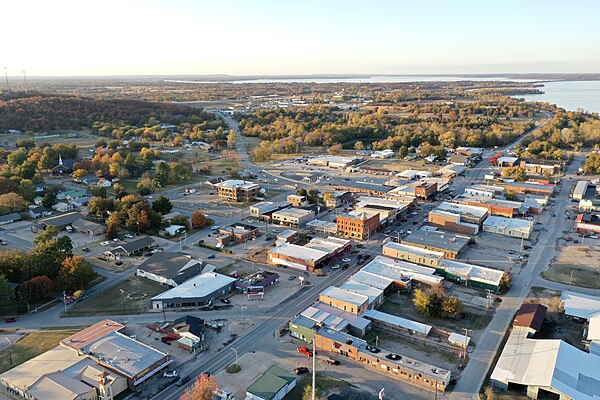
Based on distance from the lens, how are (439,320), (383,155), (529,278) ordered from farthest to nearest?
(383,155) < (529,278) < (439,320)

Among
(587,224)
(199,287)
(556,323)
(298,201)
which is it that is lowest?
→ (556,323)

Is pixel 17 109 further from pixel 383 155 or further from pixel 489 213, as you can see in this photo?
pixel 489 213

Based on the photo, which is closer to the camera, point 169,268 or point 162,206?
point 169,268

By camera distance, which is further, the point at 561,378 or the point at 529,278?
the point at 529,278

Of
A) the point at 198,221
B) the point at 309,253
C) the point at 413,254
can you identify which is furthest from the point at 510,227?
the point at 198,221

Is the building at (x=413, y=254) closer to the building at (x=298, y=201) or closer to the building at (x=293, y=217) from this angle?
the building at (x=293, y=217)

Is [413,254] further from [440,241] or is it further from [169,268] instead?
[169,268]

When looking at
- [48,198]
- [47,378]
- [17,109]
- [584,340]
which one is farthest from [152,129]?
[584,340]
